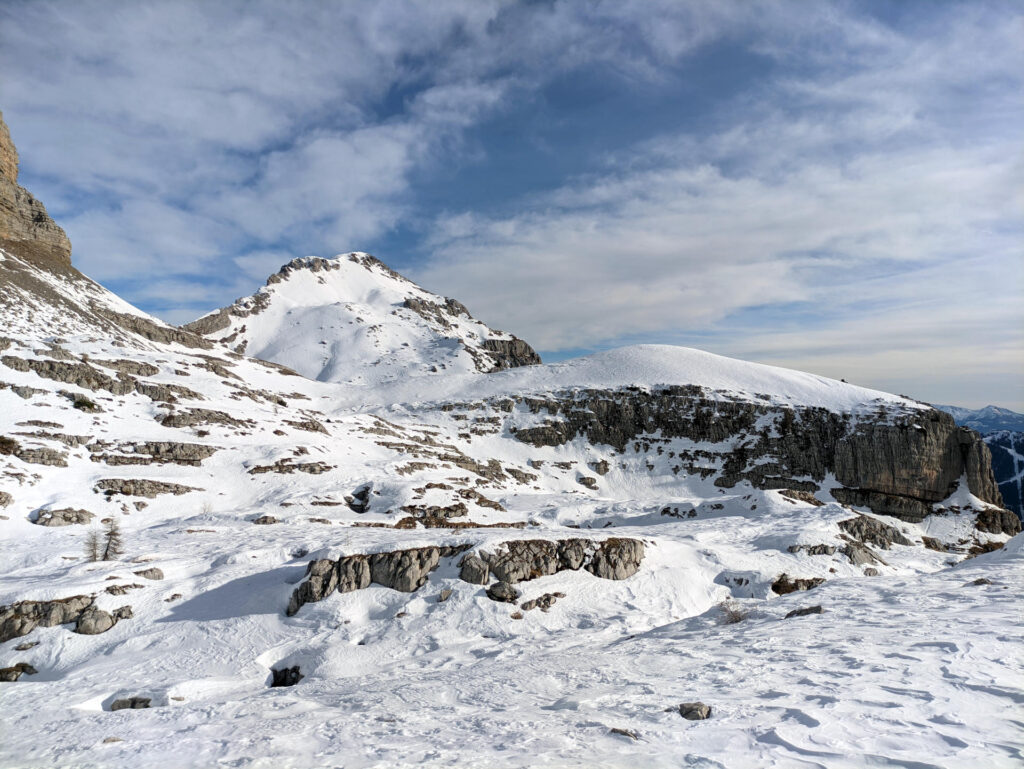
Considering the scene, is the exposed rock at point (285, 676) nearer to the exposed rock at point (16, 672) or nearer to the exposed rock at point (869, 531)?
the exposed rock at point (16, 672)

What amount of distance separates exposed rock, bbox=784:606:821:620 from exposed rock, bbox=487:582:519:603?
10635mm

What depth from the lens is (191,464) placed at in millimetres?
54625

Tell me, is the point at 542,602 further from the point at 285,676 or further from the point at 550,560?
the point at 285,676

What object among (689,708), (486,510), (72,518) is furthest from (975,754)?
(72,518)

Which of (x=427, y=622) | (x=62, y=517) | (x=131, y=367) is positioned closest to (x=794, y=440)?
(x=427, y=622)

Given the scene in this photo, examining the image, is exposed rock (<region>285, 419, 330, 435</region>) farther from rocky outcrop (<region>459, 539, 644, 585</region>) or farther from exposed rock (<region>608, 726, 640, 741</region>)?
exposed rock (<region>608, 726, 640, 741</region>)

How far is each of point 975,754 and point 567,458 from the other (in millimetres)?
89622

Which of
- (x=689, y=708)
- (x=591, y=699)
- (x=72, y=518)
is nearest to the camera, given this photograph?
(x=689, y=708)

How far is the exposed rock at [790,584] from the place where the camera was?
2698cm

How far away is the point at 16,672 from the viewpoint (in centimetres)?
1953

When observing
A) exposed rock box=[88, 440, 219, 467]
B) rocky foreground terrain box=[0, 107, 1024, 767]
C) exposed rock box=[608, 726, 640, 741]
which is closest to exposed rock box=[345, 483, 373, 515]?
rocky foreground terrain box=[0, 107, 1024, 767]

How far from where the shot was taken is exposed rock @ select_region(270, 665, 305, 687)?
18.9 metres

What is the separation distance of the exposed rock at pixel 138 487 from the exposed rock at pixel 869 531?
55634 millimetres

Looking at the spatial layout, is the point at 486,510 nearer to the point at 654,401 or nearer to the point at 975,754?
the point at 975,754
